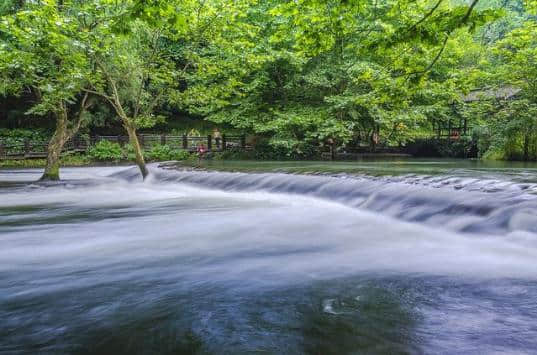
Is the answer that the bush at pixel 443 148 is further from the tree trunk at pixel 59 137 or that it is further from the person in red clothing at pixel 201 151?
the tree trunk at pixel 59 137

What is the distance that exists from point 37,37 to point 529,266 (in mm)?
9139

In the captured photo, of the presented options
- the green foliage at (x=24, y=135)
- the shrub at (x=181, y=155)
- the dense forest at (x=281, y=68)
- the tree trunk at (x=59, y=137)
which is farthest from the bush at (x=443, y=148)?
the green foliage at (x=24, y=135)

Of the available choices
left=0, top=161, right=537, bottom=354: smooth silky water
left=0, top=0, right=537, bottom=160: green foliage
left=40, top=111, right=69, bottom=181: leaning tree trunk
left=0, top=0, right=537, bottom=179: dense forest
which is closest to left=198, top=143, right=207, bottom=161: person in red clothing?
left=0, top=0, right=537, bottom=160: green foliage

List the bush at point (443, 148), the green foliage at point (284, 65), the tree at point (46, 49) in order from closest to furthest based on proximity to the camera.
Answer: the green foliage at point (284, 65) → the tree at point (46, 49) → the bush at point (443, 148)

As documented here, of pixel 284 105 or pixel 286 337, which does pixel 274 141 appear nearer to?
pixel 284 105

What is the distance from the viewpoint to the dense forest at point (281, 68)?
4.74m

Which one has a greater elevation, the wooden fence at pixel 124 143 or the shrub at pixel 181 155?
the wooden fence at pixel 124 143

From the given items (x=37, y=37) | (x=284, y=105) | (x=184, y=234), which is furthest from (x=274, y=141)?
(x=184, y=234)

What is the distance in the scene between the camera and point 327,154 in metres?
21.6

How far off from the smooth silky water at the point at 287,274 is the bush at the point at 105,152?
16.3 metres

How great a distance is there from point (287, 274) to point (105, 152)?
72.0 ft

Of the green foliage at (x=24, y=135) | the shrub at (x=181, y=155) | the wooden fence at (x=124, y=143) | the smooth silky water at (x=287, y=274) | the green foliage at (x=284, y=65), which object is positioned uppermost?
the green foliage at (x=284, y=65)

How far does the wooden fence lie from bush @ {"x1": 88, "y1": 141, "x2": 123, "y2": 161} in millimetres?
779

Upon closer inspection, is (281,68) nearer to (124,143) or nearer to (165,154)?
(165,154)
